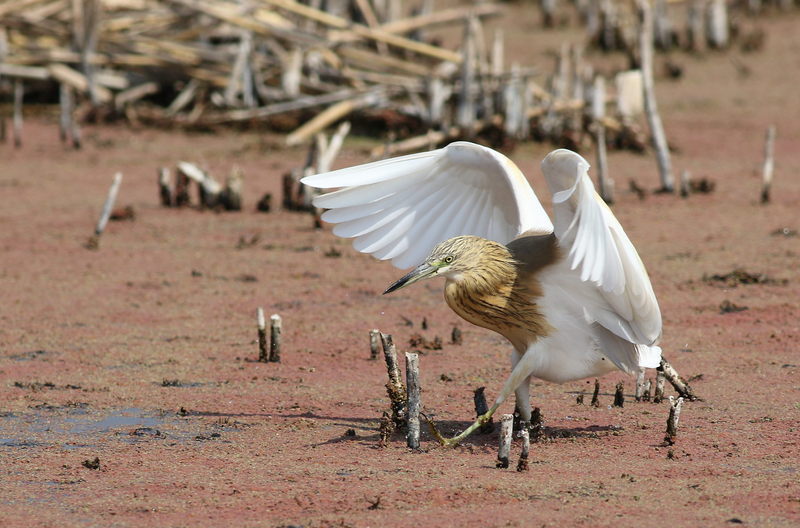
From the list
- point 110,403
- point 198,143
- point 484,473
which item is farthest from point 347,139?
point 484,473

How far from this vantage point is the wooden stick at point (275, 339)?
6.90 metres

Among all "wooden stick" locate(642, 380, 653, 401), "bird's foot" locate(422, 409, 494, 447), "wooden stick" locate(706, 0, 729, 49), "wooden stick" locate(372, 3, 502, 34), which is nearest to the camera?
"bird's foot" locate(422, 409, 494, 447)

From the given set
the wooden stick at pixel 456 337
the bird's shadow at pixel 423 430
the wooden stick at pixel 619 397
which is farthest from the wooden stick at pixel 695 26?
the bird's shadow at pixel 423 430

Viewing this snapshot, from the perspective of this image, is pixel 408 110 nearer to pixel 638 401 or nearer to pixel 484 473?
pixel 638 401

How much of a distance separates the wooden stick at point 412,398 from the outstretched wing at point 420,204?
95cm

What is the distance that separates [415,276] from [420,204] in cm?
93

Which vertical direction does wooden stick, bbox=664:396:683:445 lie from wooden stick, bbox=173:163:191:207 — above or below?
above

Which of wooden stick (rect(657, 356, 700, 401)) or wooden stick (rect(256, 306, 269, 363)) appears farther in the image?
wooden stick (rect(256, 306, 269, 363))

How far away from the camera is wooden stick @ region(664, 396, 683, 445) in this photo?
17.7 ft

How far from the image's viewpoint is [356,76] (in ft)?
49.6

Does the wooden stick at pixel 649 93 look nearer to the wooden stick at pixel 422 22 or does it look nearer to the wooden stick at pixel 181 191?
the wooden stick at pixel 181 191

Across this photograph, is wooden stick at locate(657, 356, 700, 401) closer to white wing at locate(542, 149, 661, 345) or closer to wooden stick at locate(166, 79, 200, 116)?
white wing at locate(542, 149, 661, 345)

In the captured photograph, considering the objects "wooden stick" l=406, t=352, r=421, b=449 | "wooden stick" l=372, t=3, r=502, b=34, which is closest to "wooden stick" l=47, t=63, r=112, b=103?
"wooden stick" l=372, t=3, r=502, b=34

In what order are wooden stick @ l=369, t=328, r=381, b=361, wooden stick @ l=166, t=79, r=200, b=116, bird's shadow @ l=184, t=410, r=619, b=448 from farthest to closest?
wooden stick @ l=166, t=79, r=200, b=116 → wooden stick @ l=369, t=328, r=381, b=361 → bird's shadow @ l=184, t=410, r=619, b=448
